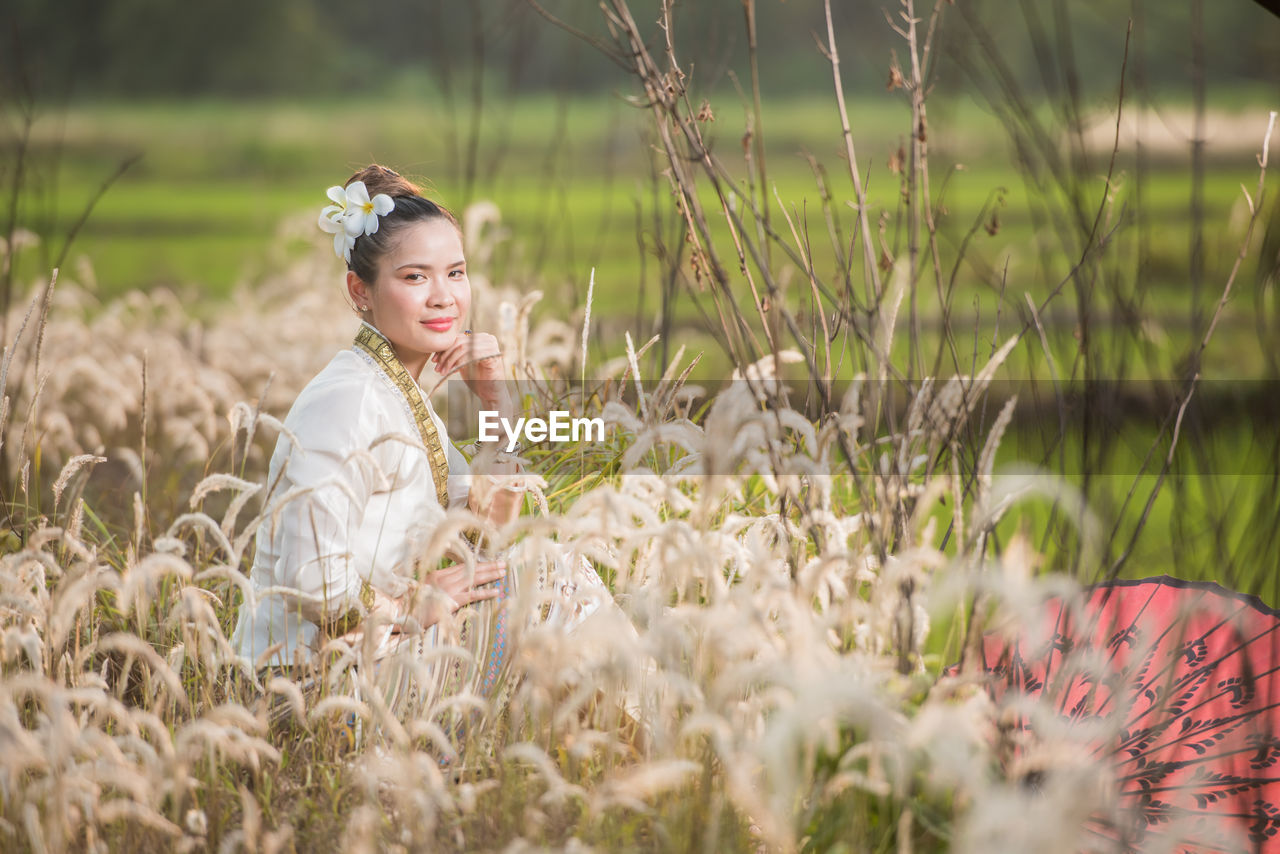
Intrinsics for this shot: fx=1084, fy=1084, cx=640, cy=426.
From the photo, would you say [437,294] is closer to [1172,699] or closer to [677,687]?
[677,687]

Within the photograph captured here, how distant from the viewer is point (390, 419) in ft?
6.56

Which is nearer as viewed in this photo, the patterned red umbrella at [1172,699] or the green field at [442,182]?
the patterned red umbrella at [1172,699]

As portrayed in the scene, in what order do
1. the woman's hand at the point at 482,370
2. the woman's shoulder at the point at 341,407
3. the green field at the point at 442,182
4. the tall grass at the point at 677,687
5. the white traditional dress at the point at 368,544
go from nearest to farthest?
the tall grass at the point at 677,687 < the white traditional dress at the point at 368,544 < the woman's shoulder at the point at 341,407 < the woman's hand at the point at 482,370 < the green field at the point at 442,182

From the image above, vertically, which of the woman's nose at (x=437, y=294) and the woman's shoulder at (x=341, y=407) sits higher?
the woman's nose at (x=437, y=294)

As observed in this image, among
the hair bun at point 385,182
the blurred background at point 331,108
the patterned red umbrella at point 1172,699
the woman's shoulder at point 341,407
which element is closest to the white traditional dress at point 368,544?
the woman's shoulder at point 341,407

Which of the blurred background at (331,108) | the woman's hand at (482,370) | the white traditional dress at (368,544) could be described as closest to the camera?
the white traditional dress at (368,544)

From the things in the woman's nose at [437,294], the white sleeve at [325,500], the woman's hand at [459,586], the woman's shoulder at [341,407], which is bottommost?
the woman's hand at [459,586]

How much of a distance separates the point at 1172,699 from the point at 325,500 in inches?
60.4

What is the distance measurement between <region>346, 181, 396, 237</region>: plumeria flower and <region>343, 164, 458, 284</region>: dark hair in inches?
0.5

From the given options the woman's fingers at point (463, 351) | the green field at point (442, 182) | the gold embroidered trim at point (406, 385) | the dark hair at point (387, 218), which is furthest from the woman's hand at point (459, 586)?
the green field at point (442, 182)

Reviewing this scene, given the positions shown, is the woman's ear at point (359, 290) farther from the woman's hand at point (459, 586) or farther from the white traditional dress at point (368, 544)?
the woman's hand at point (459, 586)

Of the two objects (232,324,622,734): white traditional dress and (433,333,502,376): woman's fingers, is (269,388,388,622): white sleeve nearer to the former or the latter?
(232,324,622,734): white traditional dress

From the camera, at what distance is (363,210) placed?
212cm

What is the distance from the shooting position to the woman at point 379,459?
175 cm
